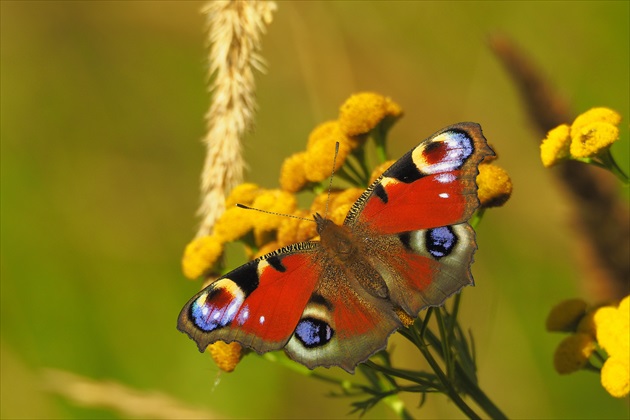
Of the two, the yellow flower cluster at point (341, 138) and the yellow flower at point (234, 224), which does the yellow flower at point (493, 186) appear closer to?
the yellow flower cluster at point (341, 138)

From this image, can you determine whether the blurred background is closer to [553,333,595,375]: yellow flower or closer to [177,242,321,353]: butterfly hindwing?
[553,333,595,375]: yellow flower

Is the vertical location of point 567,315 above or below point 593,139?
below

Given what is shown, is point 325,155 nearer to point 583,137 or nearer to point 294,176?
point 294,176

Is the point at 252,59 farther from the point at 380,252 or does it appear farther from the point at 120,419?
the point at 120,419

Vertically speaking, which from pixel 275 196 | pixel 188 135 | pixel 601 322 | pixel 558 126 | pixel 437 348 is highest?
pixel 558 126

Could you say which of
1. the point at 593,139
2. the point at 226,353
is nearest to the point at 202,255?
the point at 226,353

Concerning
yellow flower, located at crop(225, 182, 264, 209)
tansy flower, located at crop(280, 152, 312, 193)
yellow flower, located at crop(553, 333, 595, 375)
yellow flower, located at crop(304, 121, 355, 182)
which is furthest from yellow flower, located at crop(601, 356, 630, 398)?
yellow flower, located at crop(225, 182, 264, 209)

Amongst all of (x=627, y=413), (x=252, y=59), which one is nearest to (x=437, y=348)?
(x=252, y=59)
